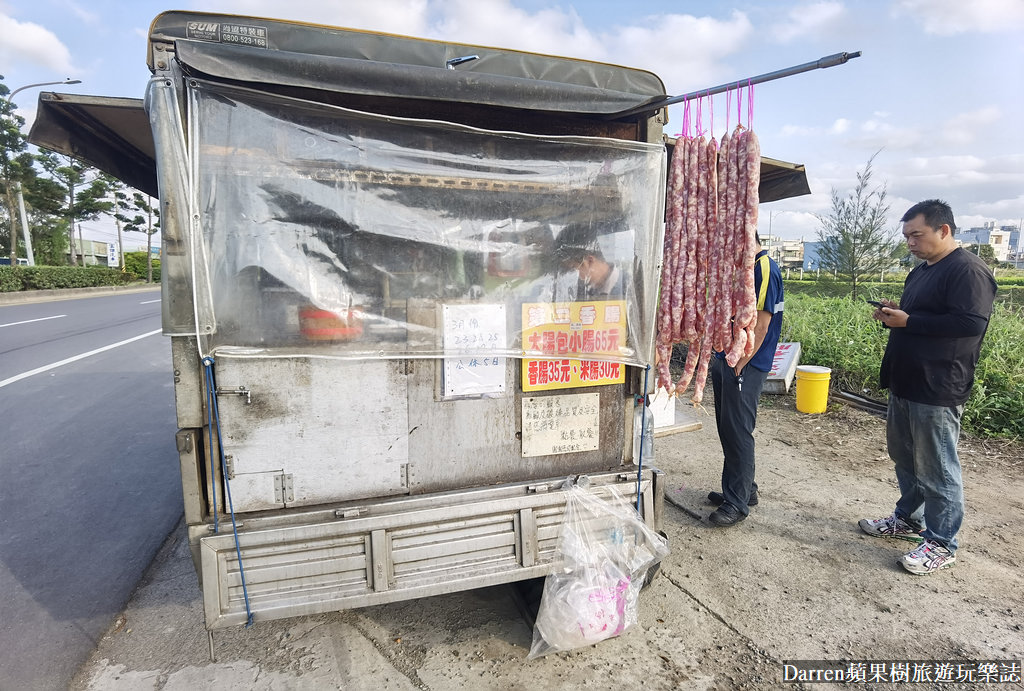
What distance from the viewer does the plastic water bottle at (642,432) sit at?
9.45 feet

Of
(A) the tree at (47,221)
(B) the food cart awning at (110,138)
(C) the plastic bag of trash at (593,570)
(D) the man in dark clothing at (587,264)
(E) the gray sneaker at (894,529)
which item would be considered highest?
(A) the tree at (47,221)

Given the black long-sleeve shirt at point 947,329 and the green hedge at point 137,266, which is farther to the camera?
the green hedge at point 137,266

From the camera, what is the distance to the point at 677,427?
5324 millimetres

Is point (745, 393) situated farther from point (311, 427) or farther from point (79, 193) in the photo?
point (79, 193)

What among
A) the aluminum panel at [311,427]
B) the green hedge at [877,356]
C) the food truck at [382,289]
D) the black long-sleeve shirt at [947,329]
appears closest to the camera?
the food truck at [382,289]

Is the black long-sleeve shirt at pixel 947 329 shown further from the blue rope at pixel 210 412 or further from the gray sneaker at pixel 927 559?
the blue rope at pixel 210 412

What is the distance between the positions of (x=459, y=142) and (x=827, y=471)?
4.47 m

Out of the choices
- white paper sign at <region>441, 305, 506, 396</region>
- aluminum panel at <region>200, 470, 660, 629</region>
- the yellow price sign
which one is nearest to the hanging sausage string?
the yellow price sign

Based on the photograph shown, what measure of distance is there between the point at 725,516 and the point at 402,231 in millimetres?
3015

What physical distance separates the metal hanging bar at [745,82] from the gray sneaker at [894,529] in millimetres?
3067

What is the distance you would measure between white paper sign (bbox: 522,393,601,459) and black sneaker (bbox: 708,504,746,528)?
158cm

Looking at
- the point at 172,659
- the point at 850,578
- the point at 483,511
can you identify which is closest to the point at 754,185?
the point at 483,511

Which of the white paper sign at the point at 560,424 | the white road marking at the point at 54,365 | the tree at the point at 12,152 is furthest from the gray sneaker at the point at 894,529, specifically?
the tree at the point at 12,152

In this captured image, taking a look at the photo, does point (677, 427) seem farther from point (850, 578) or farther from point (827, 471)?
point (850, 578)
